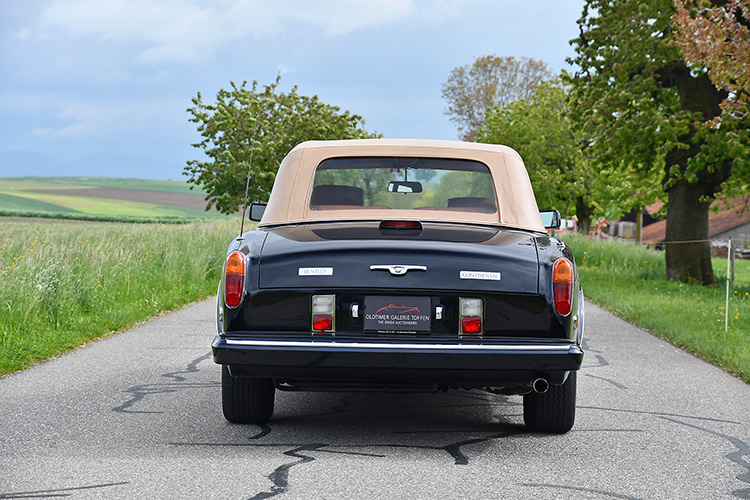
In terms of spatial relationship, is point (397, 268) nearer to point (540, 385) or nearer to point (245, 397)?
point (540, 385)

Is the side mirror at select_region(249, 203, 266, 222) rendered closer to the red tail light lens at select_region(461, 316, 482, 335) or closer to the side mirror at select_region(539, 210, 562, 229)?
the side mirror at select_region(539, 210, 562, 229)

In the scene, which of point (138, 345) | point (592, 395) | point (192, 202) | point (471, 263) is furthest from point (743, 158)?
point (192, 202)

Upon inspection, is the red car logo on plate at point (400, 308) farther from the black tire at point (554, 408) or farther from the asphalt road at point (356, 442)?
the black tire at point (554, 408)

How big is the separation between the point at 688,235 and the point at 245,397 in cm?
1564

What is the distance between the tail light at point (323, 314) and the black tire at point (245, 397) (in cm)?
74

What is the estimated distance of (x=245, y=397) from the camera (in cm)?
529

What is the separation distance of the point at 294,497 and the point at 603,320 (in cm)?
914

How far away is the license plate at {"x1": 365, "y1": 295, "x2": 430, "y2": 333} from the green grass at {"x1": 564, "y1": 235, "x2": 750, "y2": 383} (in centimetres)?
405

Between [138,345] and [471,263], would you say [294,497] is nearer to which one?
[471,263]

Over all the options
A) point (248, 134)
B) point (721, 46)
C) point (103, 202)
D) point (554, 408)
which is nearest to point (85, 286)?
point (554, 408)

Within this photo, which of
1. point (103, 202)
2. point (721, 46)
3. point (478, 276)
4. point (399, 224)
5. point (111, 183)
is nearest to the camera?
point (478, 276)

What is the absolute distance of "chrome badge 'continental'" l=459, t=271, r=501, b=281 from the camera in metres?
4.70

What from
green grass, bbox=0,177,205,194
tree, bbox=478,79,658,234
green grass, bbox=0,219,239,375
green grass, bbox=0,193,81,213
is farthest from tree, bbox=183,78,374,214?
green grass, bbox=0,177,205,194

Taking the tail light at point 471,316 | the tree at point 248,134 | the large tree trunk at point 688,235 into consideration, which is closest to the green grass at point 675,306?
the large tree trunk at point 688,235
